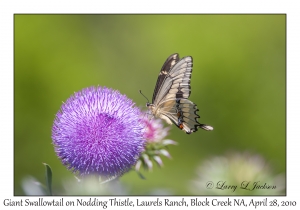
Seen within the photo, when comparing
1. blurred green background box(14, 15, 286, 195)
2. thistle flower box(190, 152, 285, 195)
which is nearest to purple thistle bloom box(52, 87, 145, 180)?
thistle flower box(190, 152, 285, 195)

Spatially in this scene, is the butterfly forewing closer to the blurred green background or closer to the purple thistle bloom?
the purple thistle bloom

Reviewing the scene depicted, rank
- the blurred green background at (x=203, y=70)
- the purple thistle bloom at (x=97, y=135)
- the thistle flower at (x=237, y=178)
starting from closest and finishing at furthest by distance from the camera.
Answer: the purple thistle bloom at (x=97, y=135) < the thistle flower at (x=237, y=178) < the blurred green background at (x=203, y=70)

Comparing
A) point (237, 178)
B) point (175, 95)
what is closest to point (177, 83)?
point (175, 95)

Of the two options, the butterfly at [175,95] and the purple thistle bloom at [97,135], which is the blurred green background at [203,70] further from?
the purple thistle bloom at [97,135]

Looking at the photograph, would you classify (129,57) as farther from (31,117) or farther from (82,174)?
(82,174)

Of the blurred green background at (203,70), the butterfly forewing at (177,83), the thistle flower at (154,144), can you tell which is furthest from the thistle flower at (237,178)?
the blurred green background at (203,70)

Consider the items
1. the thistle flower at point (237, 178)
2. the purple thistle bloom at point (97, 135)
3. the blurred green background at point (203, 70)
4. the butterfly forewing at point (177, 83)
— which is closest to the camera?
the purple thistle bloom at point (97, 135)
